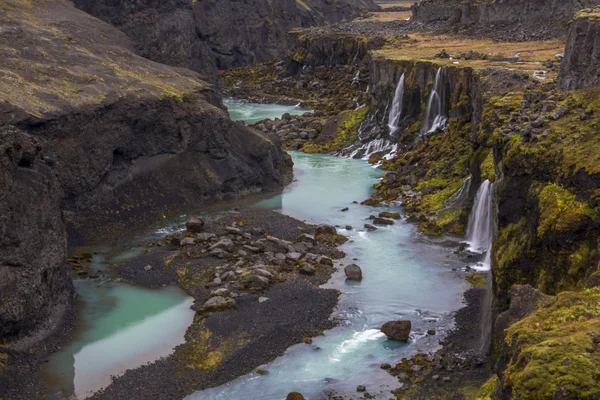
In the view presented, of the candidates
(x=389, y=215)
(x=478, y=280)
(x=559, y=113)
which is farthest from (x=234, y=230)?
(x=559, y=113)

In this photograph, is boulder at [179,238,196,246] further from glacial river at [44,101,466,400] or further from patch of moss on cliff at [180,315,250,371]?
patch of moss on cliff at [180,315,250,371]

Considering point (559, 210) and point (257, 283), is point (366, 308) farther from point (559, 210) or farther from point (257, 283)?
point (559, 210)

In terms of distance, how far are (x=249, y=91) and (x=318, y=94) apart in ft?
54.8

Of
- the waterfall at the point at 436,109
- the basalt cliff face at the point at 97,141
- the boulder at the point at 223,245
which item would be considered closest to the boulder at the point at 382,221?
the boulder at the point at 223,245

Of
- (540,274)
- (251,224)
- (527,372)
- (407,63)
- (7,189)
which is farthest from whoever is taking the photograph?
(407,63)

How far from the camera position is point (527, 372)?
1583cm

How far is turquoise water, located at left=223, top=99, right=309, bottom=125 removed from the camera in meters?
92.4

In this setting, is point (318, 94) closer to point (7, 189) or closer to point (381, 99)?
point (381, 99)

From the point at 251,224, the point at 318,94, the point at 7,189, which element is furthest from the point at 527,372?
the point at 318,94

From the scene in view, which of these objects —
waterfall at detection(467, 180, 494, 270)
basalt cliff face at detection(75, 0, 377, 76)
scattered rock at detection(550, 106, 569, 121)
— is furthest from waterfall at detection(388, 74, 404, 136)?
scattered rock at detection(550, 106, 569, 121)

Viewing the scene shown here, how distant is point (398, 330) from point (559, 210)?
913cm

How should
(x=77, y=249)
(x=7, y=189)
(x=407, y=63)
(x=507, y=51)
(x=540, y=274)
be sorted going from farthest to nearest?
(x=507, y=51) < (x=407, y=63) < (x=77, y=249) < (x=7, y=189) < (x=540, y=274)

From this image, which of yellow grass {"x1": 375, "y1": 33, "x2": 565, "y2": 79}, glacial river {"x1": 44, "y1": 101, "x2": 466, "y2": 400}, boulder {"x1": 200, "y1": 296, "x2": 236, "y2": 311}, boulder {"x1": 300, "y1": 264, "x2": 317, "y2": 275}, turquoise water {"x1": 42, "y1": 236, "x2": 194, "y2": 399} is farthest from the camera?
yellow grass {"x1": 375, "y1": 33, "x2": 565, "y2": 79}

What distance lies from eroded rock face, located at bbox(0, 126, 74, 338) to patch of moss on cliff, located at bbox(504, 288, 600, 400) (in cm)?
2222
